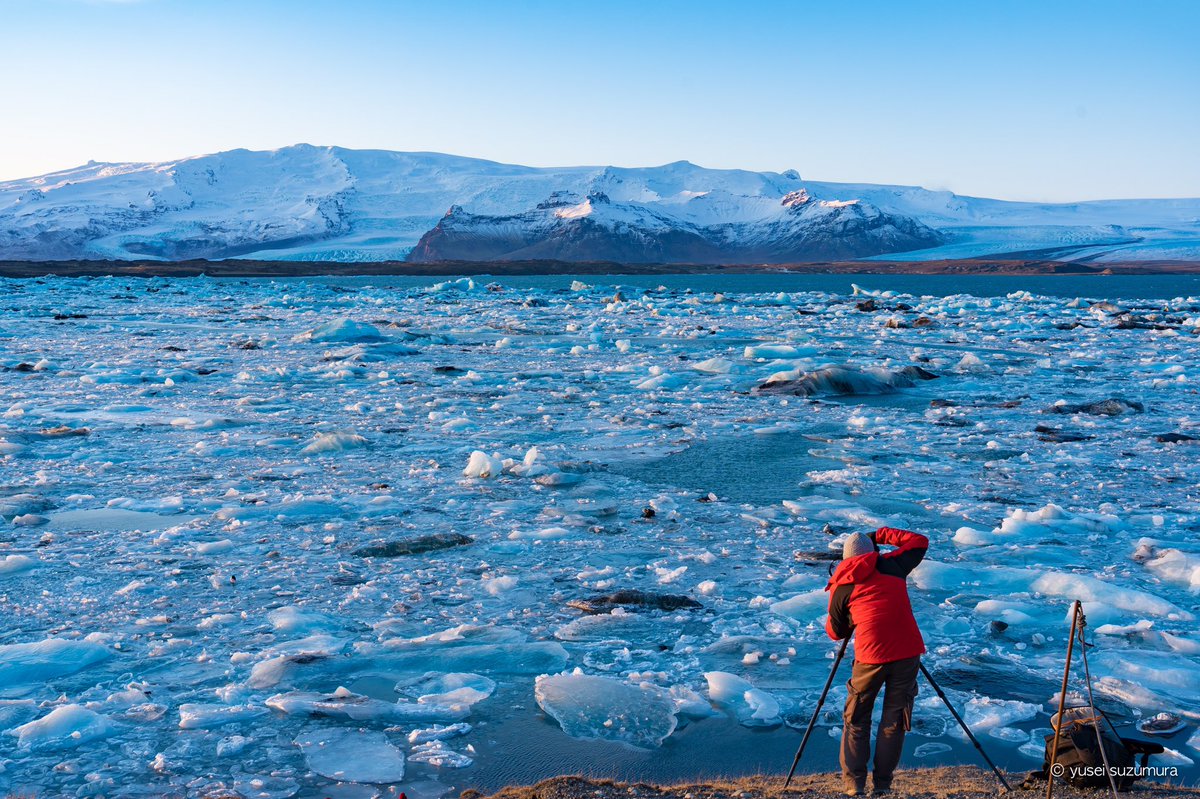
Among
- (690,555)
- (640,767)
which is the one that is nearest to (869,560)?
(640,767)

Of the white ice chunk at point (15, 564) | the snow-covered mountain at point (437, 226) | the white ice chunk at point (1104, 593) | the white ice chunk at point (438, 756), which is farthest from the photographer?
the snow-covered mountain at point (437, 226)

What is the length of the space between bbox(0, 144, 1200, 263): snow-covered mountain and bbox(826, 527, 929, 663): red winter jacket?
127m

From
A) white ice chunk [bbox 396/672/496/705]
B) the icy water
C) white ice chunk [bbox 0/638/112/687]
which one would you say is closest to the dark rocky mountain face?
the icy water

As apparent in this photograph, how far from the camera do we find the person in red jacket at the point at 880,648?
3.47 meters

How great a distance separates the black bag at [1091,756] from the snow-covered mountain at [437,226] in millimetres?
127675

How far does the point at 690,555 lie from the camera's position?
6234 millimetres

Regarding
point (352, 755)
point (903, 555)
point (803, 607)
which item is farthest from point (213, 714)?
point (803, 607)

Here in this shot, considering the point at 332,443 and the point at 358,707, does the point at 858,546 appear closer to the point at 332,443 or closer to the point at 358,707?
the point at 358,707

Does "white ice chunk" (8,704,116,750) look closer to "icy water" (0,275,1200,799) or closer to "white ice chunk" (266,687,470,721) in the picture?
"icy water" (0,275,1200,799)

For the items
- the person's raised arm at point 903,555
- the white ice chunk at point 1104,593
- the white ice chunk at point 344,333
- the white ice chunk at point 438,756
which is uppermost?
the person's raised arm at point 903,555

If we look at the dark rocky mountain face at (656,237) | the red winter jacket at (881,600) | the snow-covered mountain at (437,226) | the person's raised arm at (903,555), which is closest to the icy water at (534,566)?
the red winter jacket at (881,600)

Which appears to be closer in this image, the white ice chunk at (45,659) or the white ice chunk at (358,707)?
the white ice chunk at (358,707)

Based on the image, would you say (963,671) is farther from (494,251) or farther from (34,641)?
(494,251)

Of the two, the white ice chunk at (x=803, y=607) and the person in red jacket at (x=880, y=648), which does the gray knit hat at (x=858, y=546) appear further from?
the white ice chunk at (x=803, y=607)
